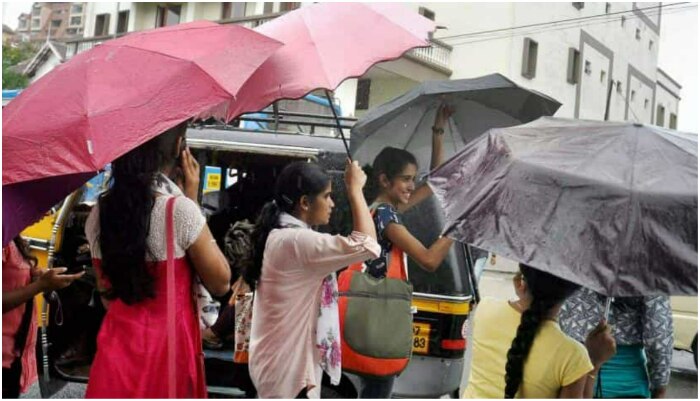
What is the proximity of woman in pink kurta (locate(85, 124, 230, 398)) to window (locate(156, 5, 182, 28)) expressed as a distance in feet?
73.0

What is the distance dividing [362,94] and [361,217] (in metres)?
6.76

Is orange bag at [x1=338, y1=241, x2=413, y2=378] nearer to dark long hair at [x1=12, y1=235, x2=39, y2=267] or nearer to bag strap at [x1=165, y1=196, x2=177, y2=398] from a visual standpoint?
bag strap at [x1=165, y1=196, x2=177, y2=398]

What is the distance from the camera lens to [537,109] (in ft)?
A: 13.4

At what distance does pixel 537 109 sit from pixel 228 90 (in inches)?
76.3

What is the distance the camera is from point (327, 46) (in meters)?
3.54

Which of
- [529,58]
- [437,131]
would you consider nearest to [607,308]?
[437,131]

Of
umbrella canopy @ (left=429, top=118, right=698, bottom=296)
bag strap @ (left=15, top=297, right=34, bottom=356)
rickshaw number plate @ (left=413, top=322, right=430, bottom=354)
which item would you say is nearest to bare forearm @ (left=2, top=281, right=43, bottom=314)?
bag strap @ (left=15, top=297, right=34, bottom=356)

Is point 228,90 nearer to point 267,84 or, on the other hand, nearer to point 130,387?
point 267,84

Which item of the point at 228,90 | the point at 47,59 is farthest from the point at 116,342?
the point at 47,59

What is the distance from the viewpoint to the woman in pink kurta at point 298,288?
3.09 meters

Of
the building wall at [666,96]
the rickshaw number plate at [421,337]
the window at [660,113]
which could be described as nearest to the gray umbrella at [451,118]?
the rickshaw number plate at [421,337]

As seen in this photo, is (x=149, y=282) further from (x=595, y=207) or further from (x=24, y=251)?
(x=595, y=207)

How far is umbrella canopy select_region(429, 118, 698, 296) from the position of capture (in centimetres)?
242

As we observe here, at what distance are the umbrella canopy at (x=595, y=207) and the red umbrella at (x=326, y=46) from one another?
89 centimetres
